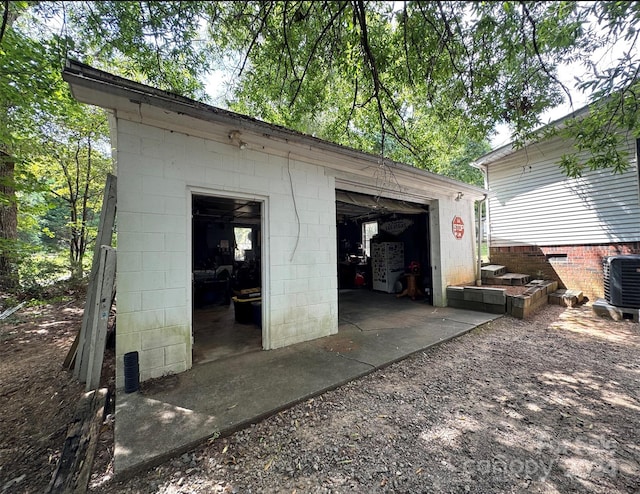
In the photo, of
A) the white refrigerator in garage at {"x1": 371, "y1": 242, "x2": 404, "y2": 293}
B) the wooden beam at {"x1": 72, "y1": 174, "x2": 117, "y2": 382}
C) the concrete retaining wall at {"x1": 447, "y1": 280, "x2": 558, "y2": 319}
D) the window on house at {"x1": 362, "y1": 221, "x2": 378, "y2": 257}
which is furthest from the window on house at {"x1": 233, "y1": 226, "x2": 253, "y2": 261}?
the concrete retaining wall at {"x1": 447, "y1": 280, "x2": 558, "y2": 319}

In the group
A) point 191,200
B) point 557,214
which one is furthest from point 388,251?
point 191,200

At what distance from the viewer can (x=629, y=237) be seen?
612cm

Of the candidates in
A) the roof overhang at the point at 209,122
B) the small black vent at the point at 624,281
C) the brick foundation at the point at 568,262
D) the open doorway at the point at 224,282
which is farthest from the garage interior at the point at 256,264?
the small black vent at the point at 624,281

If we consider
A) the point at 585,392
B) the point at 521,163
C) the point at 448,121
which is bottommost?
the point at 585,392

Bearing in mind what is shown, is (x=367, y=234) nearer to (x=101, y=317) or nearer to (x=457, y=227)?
(x=457, y=227)

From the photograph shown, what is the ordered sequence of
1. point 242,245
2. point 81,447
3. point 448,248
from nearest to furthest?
1. point 81,447
2. point 448,248
3. point 242,245

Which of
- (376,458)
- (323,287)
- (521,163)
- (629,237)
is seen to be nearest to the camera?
(376,458)

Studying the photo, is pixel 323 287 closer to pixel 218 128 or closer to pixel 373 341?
pixel 373 341

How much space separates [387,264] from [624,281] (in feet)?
16.7

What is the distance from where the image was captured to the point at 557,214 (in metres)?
7.18

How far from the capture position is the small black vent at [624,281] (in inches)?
→ 199

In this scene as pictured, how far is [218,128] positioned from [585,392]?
500cm

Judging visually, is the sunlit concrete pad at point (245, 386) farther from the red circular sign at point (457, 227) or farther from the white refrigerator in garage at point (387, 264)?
the white refrigerator in garage at point (387, 264)

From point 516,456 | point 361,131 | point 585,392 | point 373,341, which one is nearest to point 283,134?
point 373,341
